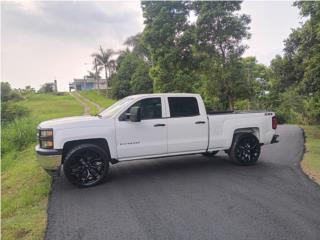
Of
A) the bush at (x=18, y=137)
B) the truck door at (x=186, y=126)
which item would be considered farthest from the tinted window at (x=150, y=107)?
the bush at (x=18, y=137)

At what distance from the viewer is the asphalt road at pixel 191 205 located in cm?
420

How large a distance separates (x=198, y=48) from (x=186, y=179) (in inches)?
572

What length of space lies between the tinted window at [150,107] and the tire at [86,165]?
1.28 m

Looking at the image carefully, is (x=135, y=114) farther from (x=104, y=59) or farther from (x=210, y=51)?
(x=104, y=59)

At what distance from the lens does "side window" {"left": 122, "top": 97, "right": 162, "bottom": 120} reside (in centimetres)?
684

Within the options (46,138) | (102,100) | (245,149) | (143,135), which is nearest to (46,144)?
(46,138)

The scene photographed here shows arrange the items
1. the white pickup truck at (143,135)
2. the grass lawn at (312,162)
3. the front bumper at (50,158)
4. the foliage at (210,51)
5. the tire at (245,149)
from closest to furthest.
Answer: the front bumper at (50,158) < the white pickup truck at (143,135) < the grass lawn at (312,162) < the tire at (245,149) < the foliage at (210,51)

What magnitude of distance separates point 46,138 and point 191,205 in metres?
3.19

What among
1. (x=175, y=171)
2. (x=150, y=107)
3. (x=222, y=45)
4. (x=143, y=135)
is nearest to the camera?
(x=143, y=135)

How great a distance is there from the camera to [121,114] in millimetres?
6598

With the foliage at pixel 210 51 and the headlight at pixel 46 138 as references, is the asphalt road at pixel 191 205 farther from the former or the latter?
the foliage at pixel 210 51

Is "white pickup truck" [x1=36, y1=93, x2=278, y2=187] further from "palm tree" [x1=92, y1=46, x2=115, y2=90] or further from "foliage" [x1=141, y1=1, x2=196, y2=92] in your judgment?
"palm tree" [x1=92, y1=46, x2=115, y2=90]

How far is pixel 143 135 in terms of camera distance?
6.68 metres

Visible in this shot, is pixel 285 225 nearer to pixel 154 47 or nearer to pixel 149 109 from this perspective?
pixel 149 109
